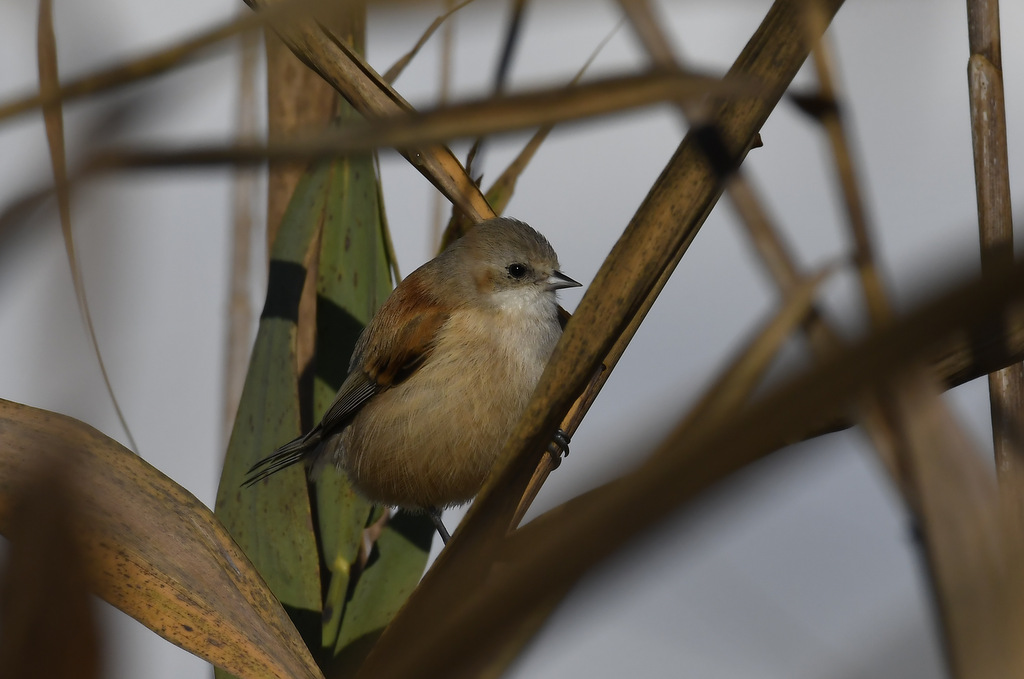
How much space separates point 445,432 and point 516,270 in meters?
0.84

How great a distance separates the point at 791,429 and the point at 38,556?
50cm

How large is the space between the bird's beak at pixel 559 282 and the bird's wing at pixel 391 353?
470mm

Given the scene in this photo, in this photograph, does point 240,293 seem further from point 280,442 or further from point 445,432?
point 445,432

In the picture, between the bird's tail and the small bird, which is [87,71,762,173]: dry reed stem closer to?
the bird's tail

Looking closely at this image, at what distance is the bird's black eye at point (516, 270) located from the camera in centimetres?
377

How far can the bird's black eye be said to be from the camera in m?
3.77

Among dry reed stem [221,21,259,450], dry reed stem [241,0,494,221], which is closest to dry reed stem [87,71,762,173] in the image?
dry reed stem [241,0,494,221]

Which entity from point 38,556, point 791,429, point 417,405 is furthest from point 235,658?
point 417,405

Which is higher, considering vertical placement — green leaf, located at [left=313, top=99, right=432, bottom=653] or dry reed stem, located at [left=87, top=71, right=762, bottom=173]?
green leaf, located at [left=313, top=99, right=432, bottom=653]

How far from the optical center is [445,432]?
326 cm

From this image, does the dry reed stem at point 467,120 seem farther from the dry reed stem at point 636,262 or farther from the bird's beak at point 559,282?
the bird's beak at point 559,282

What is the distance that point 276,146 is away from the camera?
1.91 feet

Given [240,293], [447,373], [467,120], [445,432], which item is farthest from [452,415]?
[467,120]

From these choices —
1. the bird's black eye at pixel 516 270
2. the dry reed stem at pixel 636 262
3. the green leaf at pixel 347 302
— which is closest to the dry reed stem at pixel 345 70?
the green leaf at pixel 347 302
